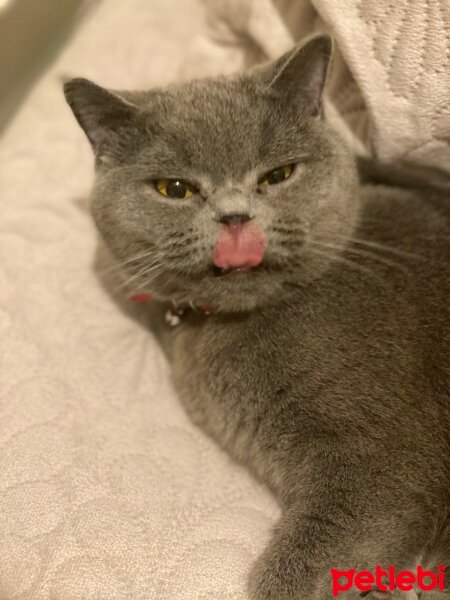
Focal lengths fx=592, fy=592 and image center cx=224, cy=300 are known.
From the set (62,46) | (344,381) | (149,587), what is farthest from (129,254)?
(62,46)

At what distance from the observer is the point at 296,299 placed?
0.96 m

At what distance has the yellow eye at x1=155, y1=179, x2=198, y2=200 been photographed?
0.87 meters

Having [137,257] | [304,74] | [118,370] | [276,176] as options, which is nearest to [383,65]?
[304,74]

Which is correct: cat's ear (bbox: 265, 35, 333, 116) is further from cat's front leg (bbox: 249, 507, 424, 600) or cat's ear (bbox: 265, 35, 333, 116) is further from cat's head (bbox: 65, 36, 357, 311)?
cat's front leg (bbox: 249, 507, 424, 600)

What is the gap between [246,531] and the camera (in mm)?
925

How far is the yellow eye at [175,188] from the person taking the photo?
0.87 metres

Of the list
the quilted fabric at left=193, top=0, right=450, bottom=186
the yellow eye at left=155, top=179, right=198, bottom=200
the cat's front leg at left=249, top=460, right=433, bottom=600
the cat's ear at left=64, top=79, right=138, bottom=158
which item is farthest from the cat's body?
the cat's ear at left=64, top=79, right=138, bottom=158

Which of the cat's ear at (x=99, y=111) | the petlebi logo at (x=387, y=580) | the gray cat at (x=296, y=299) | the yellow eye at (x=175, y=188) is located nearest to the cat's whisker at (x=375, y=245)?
the gray cat at (x=296, y=299)

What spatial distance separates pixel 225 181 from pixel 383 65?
354mm

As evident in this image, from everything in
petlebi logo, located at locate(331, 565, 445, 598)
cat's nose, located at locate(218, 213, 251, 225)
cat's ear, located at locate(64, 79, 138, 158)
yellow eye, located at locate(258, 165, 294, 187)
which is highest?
cat's ear, located at locate(64, 79, 138, 158)

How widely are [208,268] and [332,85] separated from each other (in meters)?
0.52

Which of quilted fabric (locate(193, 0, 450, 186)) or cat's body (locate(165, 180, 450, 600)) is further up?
quilted fabric (locate(193, 0, 450, 186))

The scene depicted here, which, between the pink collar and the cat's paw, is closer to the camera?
the cat's paw

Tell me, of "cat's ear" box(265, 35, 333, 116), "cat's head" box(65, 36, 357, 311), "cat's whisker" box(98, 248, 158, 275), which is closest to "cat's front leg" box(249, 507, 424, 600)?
"cat's head" box(65, 36, 357, 311)
